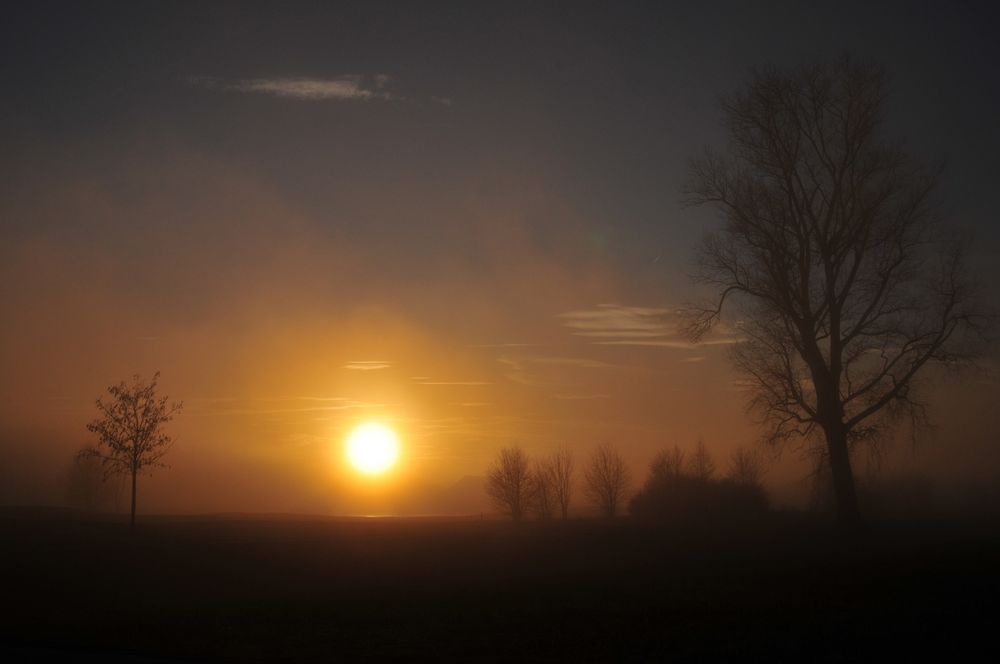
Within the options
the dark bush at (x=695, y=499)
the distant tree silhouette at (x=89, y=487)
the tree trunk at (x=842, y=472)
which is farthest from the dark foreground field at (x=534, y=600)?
the distant tree silhouette at (x=89, y=487)

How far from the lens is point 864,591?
57.3 feet

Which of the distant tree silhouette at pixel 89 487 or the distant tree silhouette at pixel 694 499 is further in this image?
the distant tree silhouette at pixel 89 487

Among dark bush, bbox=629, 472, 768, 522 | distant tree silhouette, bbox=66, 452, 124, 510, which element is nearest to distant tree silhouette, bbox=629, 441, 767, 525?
dark bush, bbox=629, 472, 768, 522

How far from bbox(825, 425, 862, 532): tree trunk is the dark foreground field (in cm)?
113

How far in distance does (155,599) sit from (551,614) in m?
15.6

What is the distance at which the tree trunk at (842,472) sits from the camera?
29.2 m

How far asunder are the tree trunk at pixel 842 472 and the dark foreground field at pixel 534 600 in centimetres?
113

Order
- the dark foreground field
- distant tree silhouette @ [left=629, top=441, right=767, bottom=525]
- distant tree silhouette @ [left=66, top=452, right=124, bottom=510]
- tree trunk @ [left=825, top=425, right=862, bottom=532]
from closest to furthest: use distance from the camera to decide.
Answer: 1. the dark foreground field
2. tree trunk @ [left=825, top=425, right=862, bottom=532]
3. distant tree silhouette @ [left=629, top=441, right=767, bottom=525]
4. distant tree silhouette @ [left=66, top=452, right=124, bottom=510]

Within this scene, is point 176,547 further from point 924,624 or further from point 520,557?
point 924,624

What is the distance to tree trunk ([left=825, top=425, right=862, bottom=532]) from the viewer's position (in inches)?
1149

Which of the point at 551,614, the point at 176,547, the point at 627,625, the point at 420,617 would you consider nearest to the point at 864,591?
the point at 627,625

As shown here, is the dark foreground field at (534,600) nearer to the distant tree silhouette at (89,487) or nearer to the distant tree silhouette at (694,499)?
the distant tree silhouette at (694,499)

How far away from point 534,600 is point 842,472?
16.9m

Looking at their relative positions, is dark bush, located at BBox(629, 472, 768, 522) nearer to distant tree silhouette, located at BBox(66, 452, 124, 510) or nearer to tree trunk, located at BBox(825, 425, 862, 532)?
tree trunk, located at BBox(825, 425, 862, 532)
